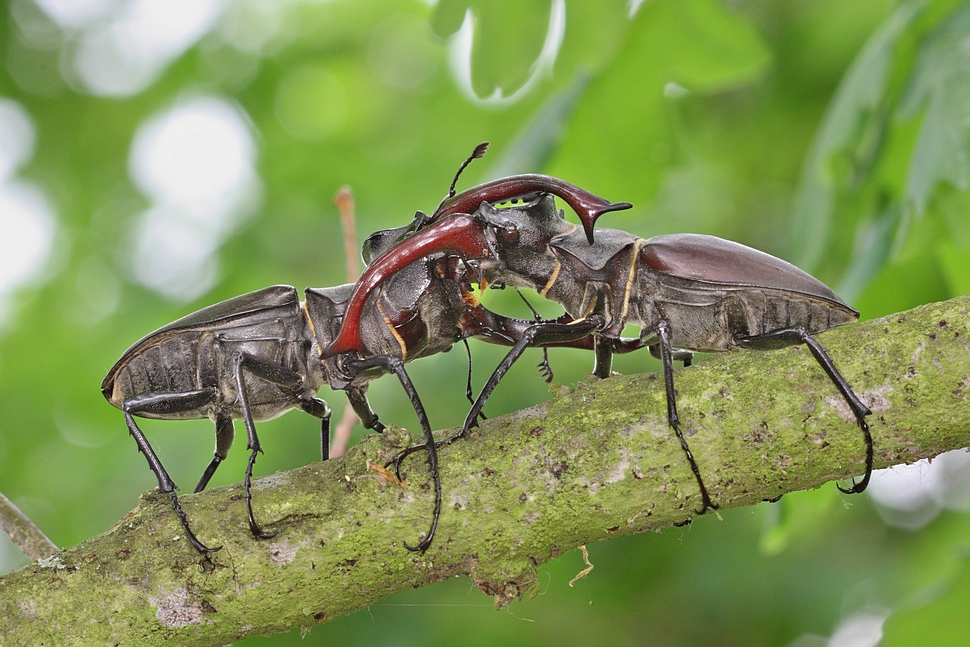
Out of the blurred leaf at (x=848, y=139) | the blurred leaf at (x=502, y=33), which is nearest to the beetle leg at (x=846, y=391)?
the blurred leaf at (x=848, y=139)

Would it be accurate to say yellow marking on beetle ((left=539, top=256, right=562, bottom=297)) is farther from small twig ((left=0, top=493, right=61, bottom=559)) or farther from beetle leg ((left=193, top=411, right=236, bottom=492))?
small twig ((left=0, top=493, right=61, bottom=559))

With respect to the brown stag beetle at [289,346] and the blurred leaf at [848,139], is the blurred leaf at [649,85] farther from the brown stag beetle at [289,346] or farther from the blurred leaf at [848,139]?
the brown stag beetle at [289,346]

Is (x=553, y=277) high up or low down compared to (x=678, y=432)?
up

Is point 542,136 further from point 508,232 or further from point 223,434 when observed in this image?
point 223,434

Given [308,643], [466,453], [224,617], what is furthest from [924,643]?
[308,643]

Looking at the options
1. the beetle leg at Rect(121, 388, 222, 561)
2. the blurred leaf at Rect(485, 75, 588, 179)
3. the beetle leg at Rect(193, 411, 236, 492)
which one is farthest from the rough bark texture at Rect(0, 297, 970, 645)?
the blurred leaf at Rect(485, 75, 588, 179)

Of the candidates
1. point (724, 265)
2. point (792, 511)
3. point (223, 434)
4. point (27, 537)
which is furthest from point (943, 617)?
point (27, 537)
